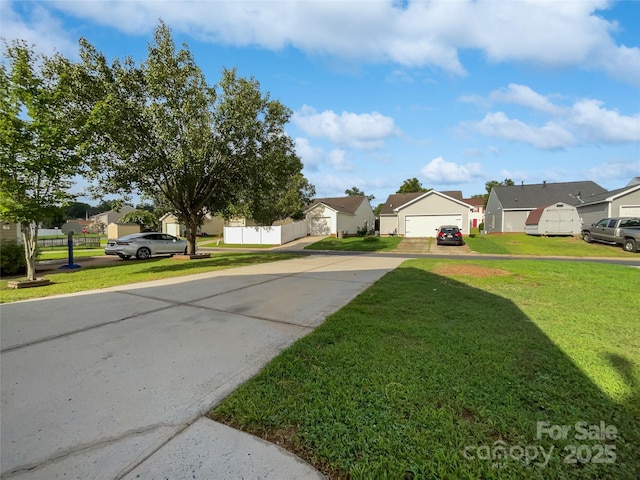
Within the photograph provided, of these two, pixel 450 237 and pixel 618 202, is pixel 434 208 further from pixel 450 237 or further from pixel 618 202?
pixel 618 202

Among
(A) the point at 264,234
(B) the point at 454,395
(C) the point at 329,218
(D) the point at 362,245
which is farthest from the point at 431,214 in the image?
(B) the point at 454,395

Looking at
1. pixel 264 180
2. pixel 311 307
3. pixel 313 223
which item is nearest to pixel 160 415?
pixel 311 307

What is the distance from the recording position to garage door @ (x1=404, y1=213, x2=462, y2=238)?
27734mm

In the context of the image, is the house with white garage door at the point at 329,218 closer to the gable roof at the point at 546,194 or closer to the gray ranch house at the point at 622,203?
the gable roof at the point at 546,194

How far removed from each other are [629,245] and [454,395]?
69.3 feet

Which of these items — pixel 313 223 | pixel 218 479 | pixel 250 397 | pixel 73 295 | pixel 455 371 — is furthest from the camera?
pixel 313 223

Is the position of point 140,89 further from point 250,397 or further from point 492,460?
point 492,460

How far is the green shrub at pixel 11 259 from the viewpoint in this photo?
38.3 ft

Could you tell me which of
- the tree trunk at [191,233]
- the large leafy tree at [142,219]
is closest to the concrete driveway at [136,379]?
the tree trunk at [191,233]

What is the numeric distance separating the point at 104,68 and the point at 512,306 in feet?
50.9

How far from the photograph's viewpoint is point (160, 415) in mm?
2445

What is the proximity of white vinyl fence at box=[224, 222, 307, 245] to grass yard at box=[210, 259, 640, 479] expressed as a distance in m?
24.1

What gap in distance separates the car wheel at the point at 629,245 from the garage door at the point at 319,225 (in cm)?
2301

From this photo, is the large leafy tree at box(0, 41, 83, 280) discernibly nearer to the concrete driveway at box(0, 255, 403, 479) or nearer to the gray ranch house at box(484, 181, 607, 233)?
the concrete driveway at box(0, 255, 403, 479)
